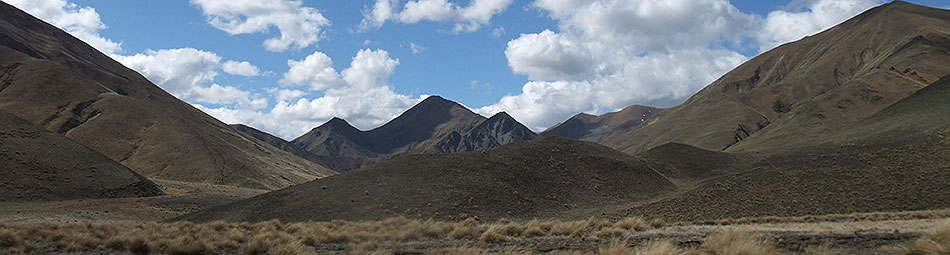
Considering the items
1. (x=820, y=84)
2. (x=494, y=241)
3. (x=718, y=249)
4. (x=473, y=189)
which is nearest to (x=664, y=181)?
(x=473, y=189)

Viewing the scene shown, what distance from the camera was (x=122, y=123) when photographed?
102750mm

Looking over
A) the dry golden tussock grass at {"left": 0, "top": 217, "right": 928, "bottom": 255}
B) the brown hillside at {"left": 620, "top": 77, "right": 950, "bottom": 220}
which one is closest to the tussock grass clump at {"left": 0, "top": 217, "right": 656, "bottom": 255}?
the dry golden tussock grass at {"left": 0, "top": 217, "right": 928, "bottom": 255}

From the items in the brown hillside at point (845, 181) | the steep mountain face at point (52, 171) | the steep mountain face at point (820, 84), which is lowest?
the brown hillside at point (845, 181)

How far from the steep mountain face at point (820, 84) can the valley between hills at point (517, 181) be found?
704 mm

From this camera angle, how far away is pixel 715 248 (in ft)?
36.6

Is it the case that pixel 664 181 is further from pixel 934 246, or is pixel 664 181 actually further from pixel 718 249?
pixel 934 246

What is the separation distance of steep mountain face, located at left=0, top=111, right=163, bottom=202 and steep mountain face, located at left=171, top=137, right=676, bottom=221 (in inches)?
895

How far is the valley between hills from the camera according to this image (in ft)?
49.2

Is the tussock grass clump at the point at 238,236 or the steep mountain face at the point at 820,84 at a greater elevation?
the steep mountain face at the point at 820,84

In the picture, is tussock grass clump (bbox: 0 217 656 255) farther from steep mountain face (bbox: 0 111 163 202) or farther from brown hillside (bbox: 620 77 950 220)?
steep mountain face (bbox: 0 111 163 202)

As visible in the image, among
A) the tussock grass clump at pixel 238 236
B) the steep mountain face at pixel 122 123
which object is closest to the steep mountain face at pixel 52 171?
the steep mountain face at pixel 122 123

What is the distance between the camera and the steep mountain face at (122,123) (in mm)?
94375

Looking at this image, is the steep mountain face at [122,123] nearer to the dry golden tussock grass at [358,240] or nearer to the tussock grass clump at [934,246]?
the dry golden tussock grass at [358,240]

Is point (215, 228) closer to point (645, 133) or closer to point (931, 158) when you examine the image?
point (931, 158)
